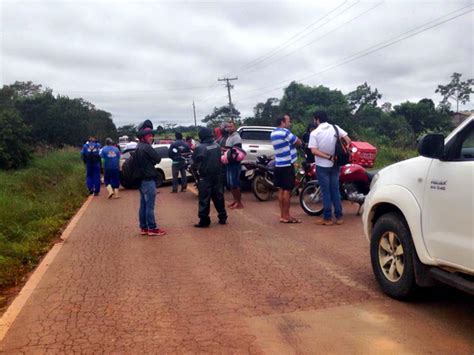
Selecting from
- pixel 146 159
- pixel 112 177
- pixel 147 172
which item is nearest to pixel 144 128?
pixel 146 159

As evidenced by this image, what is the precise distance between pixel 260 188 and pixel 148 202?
427 centimetres

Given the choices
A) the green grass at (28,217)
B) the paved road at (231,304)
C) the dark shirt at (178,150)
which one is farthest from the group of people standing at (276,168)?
the dark shirt at (178,150)

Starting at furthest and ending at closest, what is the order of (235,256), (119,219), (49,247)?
(119,219)
(49,247)
(235,256)

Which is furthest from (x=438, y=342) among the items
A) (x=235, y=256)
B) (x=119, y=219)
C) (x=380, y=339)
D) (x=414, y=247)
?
(x=119, y=219)

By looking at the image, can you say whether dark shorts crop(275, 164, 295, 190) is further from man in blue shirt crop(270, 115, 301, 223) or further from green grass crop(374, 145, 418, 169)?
green grass crop(374, 145, 418, 169)

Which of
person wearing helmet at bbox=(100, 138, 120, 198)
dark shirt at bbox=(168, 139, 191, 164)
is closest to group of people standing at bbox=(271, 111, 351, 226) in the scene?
dark shirt at bbox=(168, 139, 191, 164)

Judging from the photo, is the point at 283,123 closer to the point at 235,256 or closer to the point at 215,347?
the point at 235,256

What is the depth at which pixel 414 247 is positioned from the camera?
4406 mm

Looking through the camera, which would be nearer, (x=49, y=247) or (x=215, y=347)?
(x=215, y=347)

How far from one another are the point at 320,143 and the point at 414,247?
3944 mm

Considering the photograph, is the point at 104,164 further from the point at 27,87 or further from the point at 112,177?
the point at 27,87

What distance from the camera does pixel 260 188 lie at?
12.0 metres

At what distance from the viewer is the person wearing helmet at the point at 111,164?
13.8 meters

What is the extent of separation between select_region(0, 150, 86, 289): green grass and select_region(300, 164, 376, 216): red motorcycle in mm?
4620
